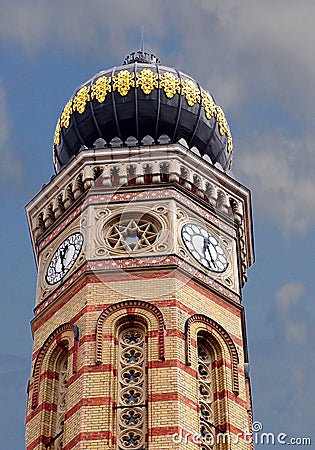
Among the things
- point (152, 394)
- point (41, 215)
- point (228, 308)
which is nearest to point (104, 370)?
point (152, 394)

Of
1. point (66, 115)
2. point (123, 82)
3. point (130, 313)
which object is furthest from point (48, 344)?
point (123, 82)

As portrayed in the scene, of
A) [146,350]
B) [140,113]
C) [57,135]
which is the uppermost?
[57,135]

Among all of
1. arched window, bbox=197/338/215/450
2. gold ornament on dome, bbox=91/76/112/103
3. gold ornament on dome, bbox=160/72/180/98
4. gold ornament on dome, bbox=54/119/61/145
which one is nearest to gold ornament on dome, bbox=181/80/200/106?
gold ornament on dome, bbox=160/72/180/98

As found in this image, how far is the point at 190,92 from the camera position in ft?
104

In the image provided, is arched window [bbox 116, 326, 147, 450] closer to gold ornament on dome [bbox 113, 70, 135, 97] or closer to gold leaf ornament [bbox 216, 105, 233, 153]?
gold ornament on dome [bbox 113, 70, 135, 97]

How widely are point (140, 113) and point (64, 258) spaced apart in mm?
4176

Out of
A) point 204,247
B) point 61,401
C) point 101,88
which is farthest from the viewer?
point 101,88

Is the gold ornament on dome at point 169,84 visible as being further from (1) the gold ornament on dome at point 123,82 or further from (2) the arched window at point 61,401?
(2) the arched window at point 61,401

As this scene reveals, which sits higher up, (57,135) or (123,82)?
(123,82)

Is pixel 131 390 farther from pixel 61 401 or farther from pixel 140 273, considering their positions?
pixel 140 273

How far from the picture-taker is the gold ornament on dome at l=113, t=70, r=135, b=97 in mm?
31391

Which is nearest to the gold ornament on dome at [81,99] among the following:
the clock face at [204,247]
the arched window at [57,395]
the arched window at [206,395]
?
the clock face at [204,247]

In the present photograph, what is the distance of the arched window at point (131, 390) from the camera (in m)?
25.6

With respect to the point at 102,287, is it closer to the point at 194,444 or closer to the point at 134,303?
the point at 134,303
